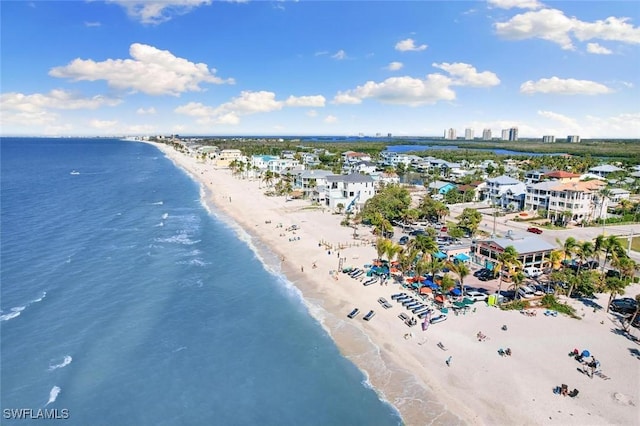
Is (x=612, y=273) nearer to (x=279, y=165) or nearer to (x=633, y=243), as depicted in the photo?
(x=633, y=243)

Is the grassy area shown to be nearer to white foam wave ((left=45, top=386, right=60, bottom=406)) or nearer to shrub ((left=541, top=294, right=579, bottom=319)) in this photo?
shrub ((left=541, top=294, right=579, bottom=319))

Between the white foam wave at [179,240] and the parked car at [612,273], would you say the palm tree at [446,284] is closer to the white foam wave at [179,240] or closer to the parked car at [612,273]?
the parked car at [612,273]

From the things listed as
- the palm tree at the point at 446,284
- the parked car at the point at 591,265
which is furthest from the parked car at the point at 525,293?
the parked car at the point at 591,265

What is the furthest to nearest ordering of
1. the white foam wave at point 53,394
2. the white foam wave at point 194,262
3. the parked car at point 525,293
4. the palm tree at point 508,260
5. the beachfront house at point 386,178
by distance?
the beachfront house at point 386,178 < the white foam wave at point 194,262 < the palm tree at point 508,260 < the parked car at point 525,293 < the white foam wave at point 53,394

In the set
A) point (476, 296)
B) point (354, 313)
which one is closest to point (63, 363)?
point (354, 313)

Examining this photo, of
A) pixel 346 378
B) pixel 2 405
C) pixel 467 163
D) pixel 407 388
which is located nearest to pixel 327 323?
pixel 346 378

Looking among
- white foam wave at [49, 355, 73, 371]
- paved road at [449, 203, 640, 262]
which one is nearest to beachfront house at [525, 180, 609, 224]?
paved road at [449, 203, 640, 262]
